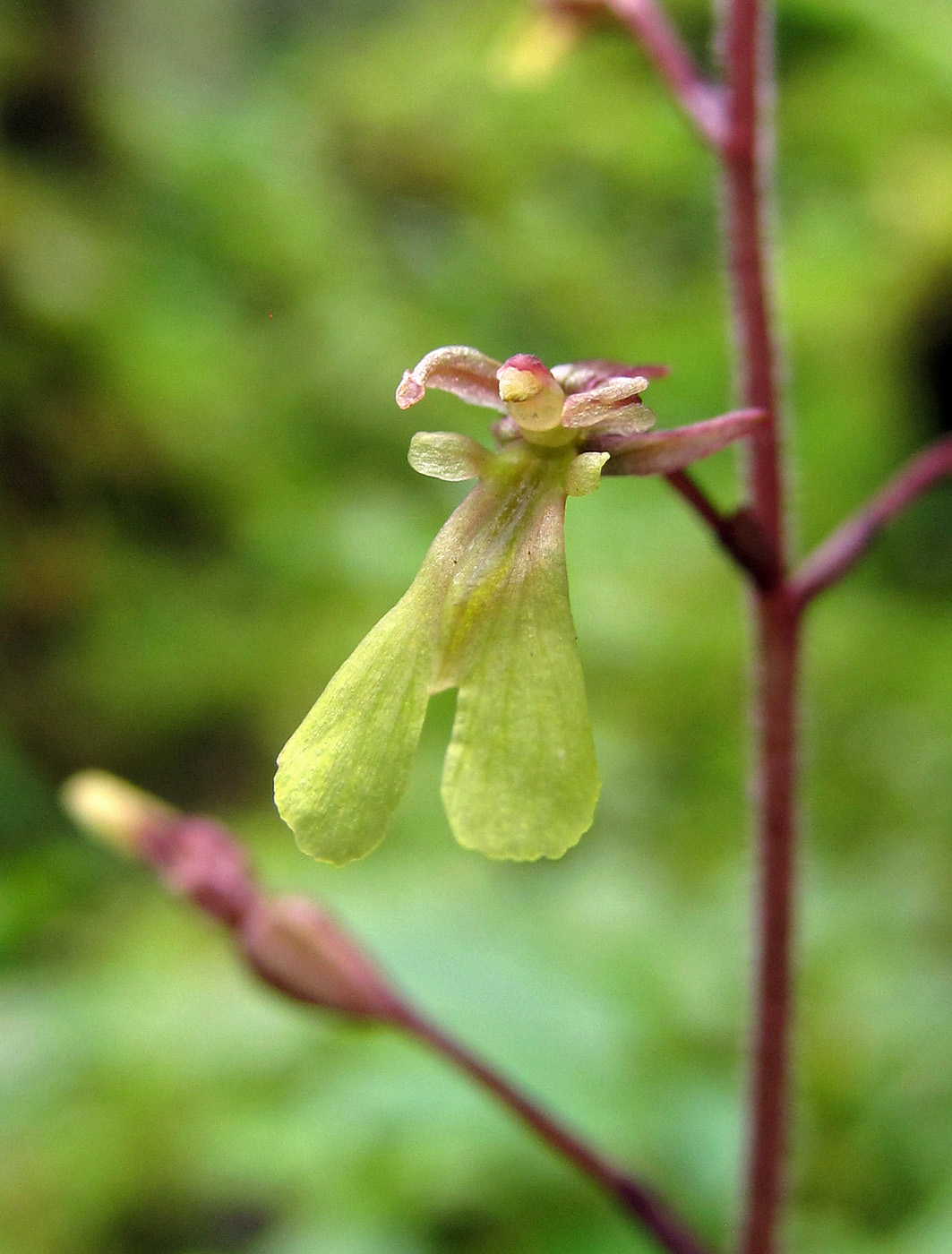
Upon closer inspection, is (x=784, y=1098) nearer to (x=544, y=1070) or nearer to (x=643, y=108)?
(x=544, y=1070)

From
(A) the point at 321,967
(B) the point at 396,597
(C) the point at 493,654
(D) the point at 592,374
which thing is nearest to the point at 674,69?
(D) the point at 592,374

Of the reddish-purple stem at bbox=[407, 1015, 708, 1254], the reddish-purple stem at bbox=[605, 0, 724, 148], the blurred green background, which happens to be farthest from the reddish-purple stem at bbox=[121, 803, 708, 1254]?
the reddish-purple stem at bbox=[605, 0, 724, 148]

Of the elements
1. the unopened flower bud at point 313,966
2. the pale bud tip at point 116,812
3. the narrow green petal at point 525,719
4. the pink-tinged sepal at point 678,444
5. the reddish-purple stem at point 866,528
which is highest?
the pink-tinged sepal at point 678,444

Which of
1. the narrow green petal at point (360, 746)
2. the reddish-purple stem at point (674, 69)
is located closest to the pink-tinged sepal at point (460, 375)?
the narrow green petal at point (360, 746)

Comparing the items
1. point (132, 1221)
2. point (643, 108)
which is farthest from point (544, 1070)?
point (643, 108)

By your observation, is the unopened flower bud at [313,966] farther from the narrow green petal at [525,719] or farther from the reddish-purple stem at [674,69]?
the reddish-purple stem at [674,69]

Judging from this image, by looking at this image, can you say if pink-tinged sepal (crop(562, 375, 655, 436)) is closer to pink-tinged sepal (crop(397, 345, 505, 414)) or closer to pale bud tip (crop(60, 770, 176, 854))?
pink-tinged sepal (crop(397, 345, 505, 414))
